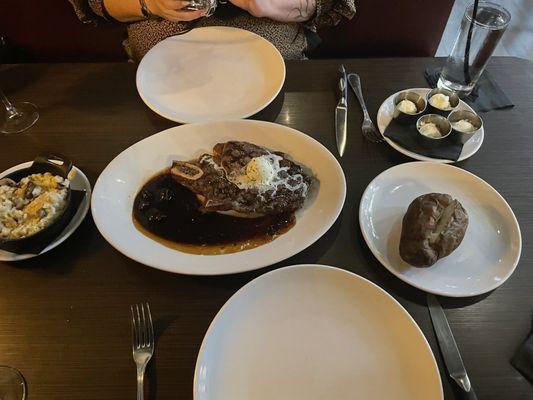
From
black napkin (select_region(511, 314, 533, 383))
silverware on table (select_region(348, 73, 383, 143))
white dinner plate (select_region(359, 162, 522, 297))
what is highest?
silverware on table (select_region(348, 73, 383, 143))

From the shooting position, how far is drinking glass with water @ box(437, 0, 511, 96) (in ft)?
5.45

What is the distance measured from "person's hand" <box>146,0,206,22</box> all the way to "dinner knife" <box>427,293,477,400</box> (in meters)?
1.39

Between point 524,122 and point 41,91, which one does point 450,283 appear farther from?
point 41,91

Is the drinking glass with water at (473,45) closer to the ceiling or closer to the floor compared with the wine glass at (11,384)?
closer to the ceiling

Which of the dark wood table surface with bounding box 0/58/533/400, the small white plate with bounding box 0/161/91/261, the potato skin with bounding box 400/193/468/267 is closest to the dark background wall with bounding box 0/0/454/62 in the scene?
the dark wood table surface with bounding box 0/58/533/400

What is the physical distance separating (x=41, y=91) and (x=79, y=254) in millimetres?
906

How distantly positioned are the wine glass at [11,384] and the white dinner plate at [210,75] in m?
1.03

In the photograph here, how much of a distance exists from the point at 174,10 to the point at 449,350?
160cm

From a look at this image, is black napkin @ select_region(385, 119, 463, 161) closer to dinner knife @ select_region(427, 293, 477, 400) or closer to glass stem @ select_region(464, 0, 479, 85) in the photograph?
glass stem @ select_region(464, 0, 479, 85)

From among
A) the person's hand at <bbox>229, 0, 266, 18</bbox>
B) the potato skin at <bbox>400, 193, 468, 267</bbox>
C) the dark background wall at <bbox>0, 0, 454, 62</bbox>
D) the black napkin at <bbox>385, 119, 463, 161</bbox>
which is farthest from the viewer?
the dark background wall at <bbox>0, 0, 454, 62</bbox>

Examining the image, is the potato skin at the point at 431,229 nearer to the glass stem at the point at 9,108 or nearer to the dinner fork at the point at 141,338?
the dinner fork at the point at 141,338

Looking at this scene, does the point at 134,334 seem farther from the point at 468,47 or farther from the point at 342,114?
the point at 468,47

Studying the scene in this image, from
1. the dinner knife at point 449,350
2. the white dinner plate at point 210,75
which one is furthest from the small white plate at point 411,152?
the dinner knife at point 449,350

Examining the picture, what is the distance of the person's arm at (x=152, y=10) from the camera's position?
165 centimetres
